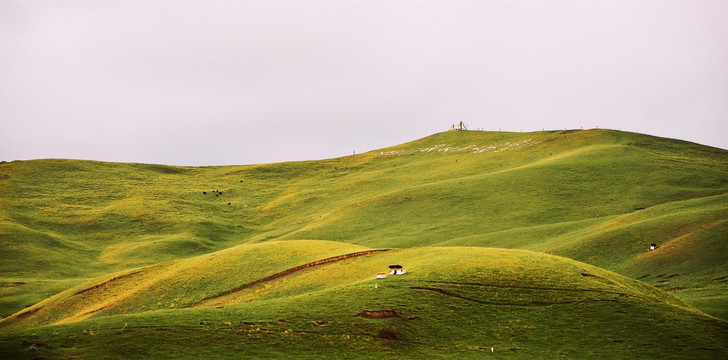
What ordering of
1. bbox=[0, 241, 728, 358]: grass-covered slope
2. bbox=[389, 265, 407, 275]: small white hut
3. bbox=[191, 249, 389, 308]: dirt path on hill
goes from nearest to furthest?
1. bbox=[0, 241, 728, 358]: grass-covered slope
2. bbox=[389, 265, 407, 275]: small white hut
3. bbox=[191, 249, 389, 308]: dirt path on hill

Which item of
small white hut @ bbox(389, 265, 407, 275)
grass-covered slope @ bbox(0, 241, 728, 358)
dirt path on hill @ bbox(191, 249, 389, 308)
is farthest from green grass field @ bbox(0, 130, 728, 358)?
small white hut @ bbox(389, 265, 407, 275)

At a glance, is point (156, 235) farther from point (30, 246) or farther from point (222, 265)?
point (222, 265)

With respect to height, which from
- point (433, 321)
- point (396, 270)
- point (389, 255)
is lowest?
point (433, 321)

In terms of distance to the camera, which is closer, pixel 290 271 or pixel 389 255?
pixel 389 255

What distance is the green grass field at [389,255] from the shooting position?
3625cm

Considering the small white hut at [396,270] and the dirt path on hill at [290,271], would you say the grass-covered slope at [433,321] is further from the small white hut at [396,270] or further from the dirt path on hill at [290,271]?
the dirt path on hill at [290,271]

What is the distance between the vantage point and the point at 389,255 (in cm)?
5697

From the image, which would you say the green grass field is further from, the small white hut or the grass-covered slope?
the small white hut

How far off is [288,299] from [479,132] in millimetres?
132704

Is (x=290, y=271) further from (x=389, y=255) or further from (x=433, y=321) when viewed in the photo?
(x=433, y=321)

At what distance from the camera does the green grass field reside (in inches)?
1427

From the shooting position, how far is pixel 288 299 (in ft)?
141

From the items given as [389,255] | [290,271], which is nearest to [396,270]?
[389,255]

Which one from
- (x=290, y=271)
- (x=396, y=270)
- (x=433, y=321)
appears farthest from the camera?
(x=290, y=271)
